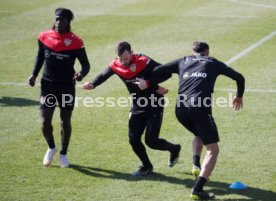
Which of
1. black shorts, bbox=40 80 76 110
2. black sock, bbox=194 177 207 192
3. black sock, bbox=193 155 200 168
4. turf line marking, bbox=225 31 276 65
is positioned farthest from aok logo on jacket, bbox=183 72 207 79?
turf line marking, bbox=225 31 276 65

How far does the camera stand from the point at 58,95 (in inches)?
380

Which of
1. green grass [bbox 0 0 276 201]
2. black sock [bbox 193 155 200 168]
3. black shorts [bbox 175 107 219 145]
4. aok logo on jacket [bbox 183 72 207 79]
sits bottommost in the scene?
green grass [bbox 0 0 276 201]

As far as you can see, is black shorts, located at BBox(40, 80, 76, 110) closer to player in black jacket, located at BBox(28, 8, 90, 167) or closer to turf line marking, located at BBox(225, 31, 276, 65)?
player in black jacket, located at BBox(28, 8, 90, 167)

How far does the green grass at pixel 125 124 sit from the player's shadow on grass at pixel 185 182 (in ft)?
0.05

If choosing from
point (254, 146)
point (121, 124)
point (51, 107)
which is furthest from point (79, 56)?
point (254, 146)

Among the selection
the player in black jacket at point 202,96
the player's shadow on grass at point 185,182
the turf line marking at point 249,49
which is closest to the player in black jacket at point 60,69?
the player's shadow on grass at point 185,182

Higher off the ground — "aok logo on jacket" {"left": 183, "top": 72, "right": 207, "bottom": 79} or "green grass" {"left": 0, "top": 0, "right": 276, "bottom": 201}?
"aok logo on jacket" {"left": 183, "top": 72, "right": 207, "bottom": 79}

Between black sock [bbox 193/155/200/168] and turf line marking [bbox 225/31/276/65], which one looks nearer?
black sock [bbox 193/155/200/168]

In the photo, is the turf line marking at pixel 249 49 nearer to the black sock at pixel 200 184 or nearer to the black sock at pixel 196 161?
the black sock at pixel 196 161

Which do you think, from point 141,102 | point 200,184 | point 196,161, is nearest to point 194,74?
point 141,102

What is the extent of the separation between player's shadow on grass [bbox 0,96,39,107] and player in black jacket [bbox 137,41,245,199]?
537cm

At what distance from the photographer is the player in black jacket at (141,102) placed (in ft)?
29.8

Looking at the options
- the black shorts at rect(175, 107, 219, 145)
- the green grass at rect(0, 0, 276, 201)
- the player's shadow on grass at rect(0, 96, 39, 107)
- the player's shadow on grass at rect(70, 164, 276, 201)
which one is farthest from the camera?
the player's shadow on grass at rect(0, 96, 39, 107)

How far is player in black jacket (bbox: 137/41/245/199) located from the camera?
8.38m
